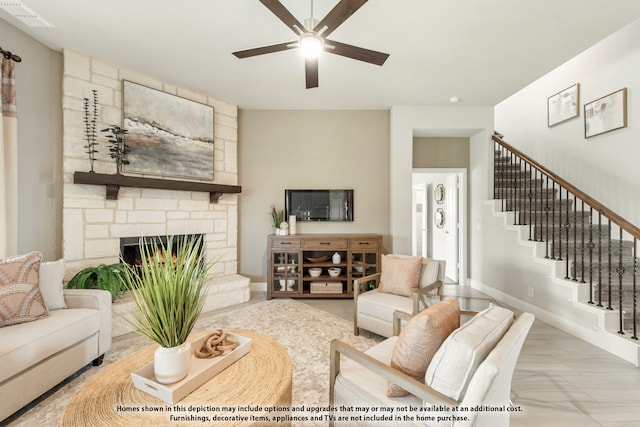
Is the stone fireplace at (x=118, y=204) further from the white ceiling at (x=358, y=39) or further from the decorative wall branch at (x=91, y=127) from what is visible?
the white ceiling at (x=358, y=39)

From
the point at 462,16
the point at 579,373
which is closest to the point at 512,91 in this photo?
the point at 462,16

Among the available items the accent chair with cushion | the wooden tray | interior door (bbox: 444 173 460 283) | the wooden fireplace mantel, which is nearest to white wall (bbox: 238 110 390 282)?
the wooden fireplace mantel

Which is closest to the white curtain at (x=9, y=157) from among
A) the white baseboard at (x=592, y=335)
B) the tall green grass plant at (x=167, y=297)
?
the tall green grass plant at (x=167, y=297)

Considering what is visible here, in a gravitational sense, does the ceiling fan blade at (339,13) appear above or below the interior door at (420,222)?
above

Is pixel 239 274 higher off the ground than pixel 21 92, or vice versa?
pixel 21 92

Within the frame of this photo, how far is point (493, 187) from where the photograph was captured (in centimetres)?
409

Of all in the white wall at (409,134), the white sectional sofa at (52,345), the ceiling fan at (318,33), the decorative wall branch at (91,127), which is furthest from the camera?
the white wall at (409,134)

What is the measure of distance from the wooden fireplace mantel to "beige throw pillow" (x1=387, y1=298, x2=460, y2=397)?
3.11 meters

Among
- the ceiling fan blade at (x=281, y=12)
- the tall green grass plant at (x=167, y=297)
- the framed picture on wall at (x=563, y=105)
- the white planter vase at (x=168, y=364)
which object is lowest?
the white planter vase at (x=168, y=364)

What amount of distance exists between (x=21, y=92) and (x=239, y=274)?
122 inches

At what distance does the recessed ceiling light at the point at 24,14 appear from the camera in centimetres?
213

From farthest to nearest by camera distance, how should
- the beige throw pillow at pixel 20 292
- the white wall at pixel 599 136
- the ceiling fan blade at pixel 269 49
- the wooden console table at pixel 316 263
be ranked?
the wooden console table at pixel 316 263 → the white wall at pixel 599 136 → the ceiling fan blade at pixel 269 49 → the beige throw pillow at pixel 20 292

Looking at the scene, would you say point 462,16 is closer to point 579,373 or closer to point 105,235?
point 579,373

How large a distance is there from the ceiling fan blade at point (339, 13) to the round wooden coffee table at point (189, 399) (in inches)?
83.1
